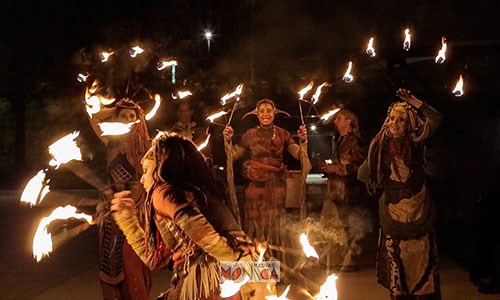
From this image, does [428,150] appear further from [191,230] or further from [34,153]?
[34,153]

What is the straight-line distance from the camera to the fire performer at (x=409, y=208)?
19.6 feet

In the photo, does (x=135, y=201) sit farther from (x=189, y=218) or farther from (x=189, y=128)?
(x=189, y=128)

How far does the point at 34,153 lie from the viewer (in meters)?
31.2

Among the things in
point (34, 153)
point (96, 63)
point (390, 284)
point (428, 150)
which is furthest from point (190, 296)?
point (34, 153)

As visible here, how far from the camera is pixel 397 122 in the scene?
235 inches

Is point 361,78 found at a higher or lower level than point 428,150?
higher

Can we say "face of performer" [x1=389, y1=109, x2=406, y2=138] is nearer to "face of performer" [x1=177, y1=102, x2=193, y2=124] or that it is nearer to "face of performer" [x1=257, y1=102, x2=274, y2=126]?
"face of performer" [x1=257, y1=102, x2=274, y2=126]

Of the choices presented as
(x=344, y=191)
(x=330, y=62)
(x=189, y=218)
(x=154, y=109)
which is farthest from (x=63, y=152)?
(x=330, y=62)

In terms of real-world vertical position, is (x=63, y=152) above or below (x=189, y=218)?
above

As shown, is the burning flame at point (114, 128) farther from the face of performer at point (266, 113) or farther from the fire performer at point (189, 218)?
the face of performer at point (266, 113)

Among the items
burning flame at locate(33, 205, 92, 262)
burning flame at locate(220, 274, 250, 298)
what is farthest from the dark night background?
burning flame at locate(220, 274, 250, 298)

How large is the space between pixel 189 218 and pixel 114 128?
1.74 metres

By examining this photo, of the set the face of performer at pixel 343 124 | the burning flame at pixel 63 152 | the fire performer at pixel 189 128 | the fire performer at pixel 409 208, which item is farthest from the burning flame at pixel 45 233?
the face of performer at pixel 343 124

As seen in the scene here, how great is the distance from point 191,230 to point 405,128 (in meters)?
2.93
